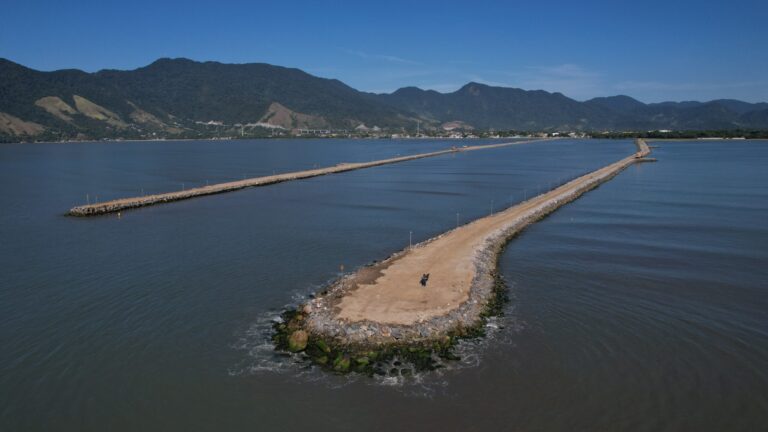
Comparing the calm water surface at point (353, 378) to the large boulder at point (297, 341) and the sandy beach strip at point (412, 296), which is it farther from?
the sandy beach strip at point (412, 296)

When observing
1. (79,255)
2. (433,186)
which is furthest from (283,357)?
(433,186)

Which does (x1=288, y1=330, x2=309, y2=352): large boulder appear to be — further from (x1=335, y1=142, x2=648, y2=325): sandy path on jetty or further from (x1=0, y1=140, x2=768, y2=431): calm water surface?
(x1=335, y1=142, x2=648, y2=325): sandy path on jetty

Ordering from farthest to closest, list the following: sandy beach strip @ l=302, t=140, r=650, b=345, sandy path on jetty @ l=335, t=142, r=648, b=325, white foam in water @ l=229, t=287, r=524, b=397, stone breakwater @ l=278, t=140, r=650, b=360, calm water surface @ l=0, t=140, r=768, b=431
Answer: sandy path on jetty @ l=335, t=142, r=648, b=325, sandy beach strip @ l=302, t=140, r=650, b=345, stone breakwater @ l=278, t=140, r=650, b=360, white foam in water @ l=229, t=287, r=524, b=397, calm water surface @ l=0, t=140, r=768, b=431

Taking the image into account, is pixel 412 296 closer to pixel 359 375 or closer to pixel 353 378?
pixel 359 375

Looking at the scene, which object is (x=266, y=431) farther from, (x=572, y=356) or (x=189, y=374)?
(x=572, y=356)

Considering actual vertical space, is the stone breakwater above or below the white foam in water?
above

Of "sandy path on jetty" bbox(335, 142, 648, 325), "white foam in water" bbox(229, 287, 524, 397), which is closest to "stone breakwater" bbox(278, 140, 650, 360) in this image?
"sandy path on jetty" bbox(335, 142, 648, 325)

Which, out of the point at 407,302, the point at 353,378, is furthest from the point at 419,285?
the point at 353,378
